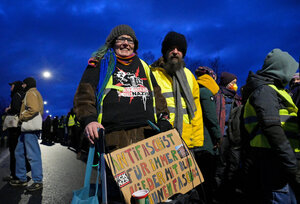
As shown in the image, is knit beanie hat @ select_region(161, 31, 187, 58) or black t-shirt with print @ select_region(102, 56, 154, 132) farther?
knit beanie hat @ select_region(161, 31, 187, 58)

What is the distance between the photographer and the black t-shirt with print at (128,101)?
2.19 m

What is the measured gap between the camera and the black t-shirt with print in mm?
2188

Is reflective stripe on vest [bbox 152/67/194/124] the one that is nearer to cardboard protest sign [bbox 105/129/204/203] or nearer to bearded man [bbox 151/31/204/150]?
bearded man [bbox 151/31/204/150]

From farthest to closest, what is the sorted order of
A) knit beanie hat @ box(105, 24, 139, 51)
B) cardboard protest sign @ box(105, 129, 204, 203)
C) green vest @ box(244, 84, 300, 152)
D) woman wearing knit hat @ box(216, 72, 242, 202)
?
1. woman wearing knit hat @ box(216, 72, 242, 202)
2. knit beanie hat @ box(105, 24, 139, 51)
3. green vest @ box(244, 84, 300, 152)
4. cardboard protest sign @ box(105, 129, 204, 203)

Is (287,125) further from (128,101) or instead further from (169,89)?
(128,101)

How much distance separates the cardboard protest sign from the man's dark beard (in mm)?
1259

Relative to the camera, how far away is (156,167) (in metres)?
Answer: 1.95

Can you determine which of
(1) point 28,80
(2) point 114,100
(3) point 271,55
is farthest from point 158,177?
(1) point 28,80

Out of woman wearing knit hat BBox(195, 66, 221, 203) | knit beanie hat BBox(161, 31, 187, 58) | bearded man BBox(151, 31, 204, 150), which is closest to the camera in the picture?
bearded man BBox(151, 31, 204, 150)

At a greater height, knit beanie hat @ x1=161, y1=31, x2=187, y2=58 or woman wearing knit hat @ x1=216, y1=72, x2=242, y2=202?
knit beanie hat @ x1=161, y1=31, x2=187, y2=58

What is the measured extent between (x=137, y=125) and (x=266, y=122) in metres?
1.25

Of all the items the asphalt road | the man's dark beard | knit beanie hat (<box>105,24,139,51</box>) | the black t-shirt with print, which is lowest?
the asphalt road

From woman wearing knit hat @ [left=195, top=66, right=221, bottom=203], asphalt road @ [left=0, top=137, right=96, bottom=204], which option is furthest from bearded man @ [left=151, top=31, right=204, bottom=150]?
asphalt road @ [left=0, top=137, right=96, bottom=204]

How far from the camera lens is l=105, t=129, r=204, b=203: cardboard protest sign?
1752 millimetres
